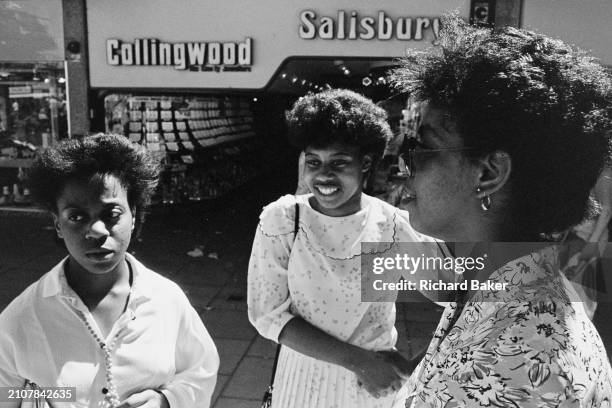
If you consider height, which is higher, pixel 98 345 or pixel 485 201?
pixel 485 201

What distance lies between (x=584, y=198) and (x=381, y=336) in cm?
103

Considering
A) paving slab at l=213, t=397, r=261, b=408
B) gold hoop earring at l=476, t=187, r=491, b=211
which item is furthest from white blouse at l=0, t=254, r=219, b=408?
paving slab at l=213, t=397, r=261, b=408

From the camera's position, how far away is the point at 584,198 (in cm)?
120

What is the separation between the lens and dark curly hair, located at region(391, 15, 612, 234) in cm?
113

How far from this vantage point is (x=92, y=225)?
172 cm

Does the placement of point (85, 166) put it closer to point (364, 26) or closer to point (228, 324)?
point (228, 324)

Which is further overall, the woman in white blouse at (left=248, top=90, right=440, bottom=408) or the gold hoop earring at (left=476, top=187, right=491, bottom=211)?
the woman in white blouse at (left=248, top=90, right=440, bottom=408)

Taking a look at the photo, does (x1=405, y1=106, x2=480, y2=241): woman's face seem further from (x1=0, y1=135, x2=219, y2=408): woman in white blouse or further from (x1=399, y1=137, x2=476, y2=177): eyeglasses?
(x1=0, y1=135, x2=219, y2=408): woman in white blouse

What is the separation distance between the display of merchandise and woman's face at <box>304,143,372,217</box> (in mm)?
6741

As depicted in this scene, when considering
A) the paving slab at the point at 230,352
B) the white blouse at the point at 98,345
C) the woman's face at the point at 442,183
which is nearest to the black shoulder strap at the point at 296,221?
the white blouse at the point at 98,345

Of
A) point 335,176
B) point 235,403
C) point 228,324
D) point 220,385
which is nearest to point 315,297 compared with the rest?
point 335,176

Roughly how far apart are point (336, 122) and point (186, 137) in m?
8.19

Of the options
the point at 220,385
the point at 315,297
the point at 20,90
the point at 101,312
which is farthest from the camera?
the point at 20,90

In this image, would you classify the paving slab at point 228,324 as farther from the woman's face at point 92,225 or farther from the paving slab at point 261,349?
the woman's face at point 92,225
